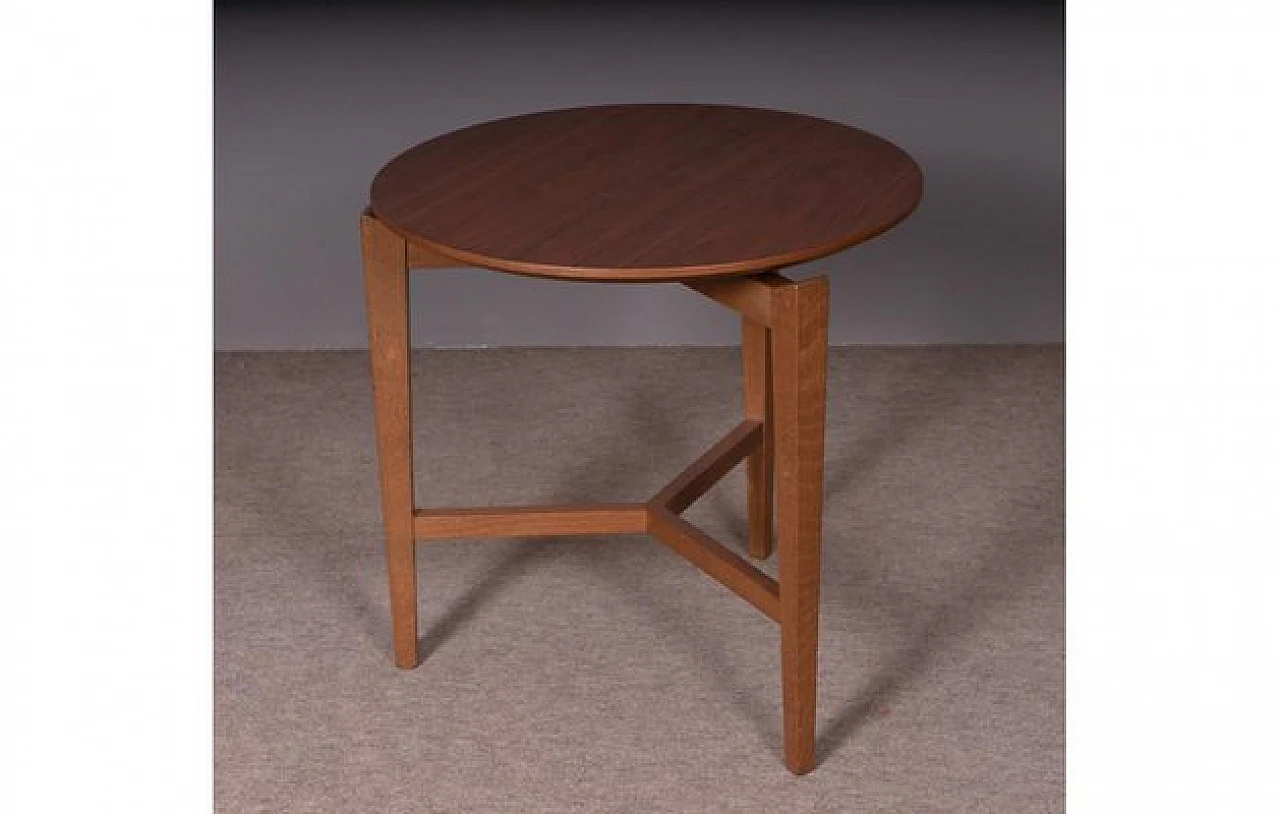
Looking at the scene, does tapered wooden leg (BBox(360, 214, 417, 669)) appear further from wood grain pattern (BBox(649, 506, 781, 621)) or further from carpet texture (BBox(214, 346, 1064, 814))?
wood grain pattern (BBox(649, 506, 781, 621))

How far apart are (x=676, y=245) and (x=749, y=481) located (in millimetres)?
840

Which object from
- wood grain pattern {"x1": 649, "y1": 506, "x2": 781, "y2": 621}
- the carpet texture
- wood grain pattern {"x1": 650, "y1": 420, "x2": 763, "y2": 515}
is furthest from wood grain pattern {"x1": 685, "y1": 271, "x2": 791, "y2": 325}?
the carpet texture

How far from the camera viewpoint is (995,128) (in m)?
3.99

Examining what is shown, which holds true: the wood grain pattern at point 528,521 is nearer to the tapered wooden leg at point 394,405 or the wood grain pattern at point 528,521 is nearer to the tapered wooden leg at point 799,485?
the tapered wooden leg at point 394,405

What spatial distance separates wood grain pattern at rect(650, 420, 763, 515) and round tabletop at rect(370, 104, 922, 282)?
48 centimetres

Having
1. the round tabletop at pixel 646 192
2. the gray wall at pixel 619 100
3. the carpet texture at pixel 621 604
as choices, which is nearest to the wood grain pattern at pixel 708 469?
the carpet texture at pixel 621 604

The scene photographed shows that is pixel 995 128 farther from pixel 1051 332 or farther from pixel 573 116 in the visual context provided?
pixel 573 116

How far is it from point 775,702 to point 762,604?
8.9 inches

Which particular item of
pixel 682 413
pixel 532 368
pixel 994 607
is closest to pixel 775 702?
pixel 994 607

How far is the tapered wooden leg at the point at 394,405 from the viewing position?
2.68 meters

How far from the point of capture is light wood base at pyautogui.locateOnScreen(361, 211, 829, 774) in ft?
7.95

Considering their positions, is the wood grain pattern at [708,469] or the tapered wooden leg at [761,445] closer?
the wood grain pattern at [708,469]

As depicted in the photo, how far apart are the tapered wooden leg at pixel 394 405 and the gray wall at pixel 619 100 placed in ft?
4.26

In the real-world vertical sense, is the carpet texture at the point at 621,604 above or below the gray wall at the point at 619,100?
below
